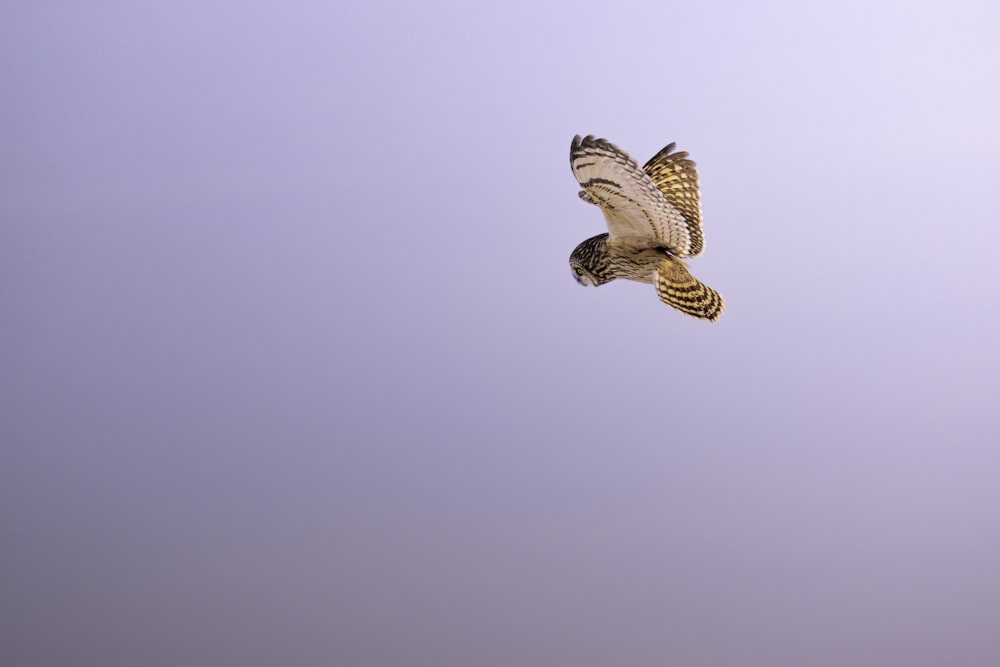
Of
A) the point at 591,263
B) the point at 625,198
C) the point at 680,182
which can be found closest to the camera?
the point at 625,198

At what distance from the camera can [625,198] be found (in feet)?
8.11

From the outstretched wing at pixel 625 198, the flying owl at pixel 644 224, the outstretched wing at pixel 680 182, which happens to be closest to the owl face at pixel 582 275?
the flying owl at pixel 644 224

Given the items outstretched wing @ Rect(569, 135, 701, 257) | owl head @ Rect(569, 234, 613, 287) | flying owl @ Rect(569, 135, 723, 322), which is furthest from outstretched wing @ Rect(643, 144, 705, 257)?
owl head @ Rect(569, 234, 613, 287)

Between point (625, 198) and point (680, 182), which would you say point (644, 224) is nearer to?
point (625, 198)

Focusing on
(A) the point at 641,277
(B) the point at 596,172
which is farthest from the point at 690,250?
(B) the point at 596,172

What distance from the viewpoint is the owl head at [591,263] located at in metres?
2.80

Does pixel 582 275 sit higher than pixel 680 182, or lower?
lower

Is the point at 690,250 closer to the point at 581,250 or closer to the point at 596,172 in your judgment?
the point at 581,250

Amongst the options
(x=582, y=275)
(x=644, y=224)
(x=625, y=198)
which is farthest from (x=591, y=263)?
(x=625, y=198)

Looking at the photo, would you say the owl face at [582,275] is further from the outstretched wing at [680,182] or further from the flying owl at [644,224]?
the outstretched wing at [680,182]

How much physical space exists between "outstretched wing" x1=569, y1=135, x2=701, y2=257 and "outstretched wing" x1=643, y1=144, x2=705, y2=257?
0.15 m

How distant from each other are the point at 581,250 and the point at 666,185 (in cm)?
38

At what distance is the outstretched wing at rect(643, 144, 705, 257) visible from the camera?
296 cm

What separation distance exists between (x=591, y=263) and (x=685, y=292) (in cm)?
28
